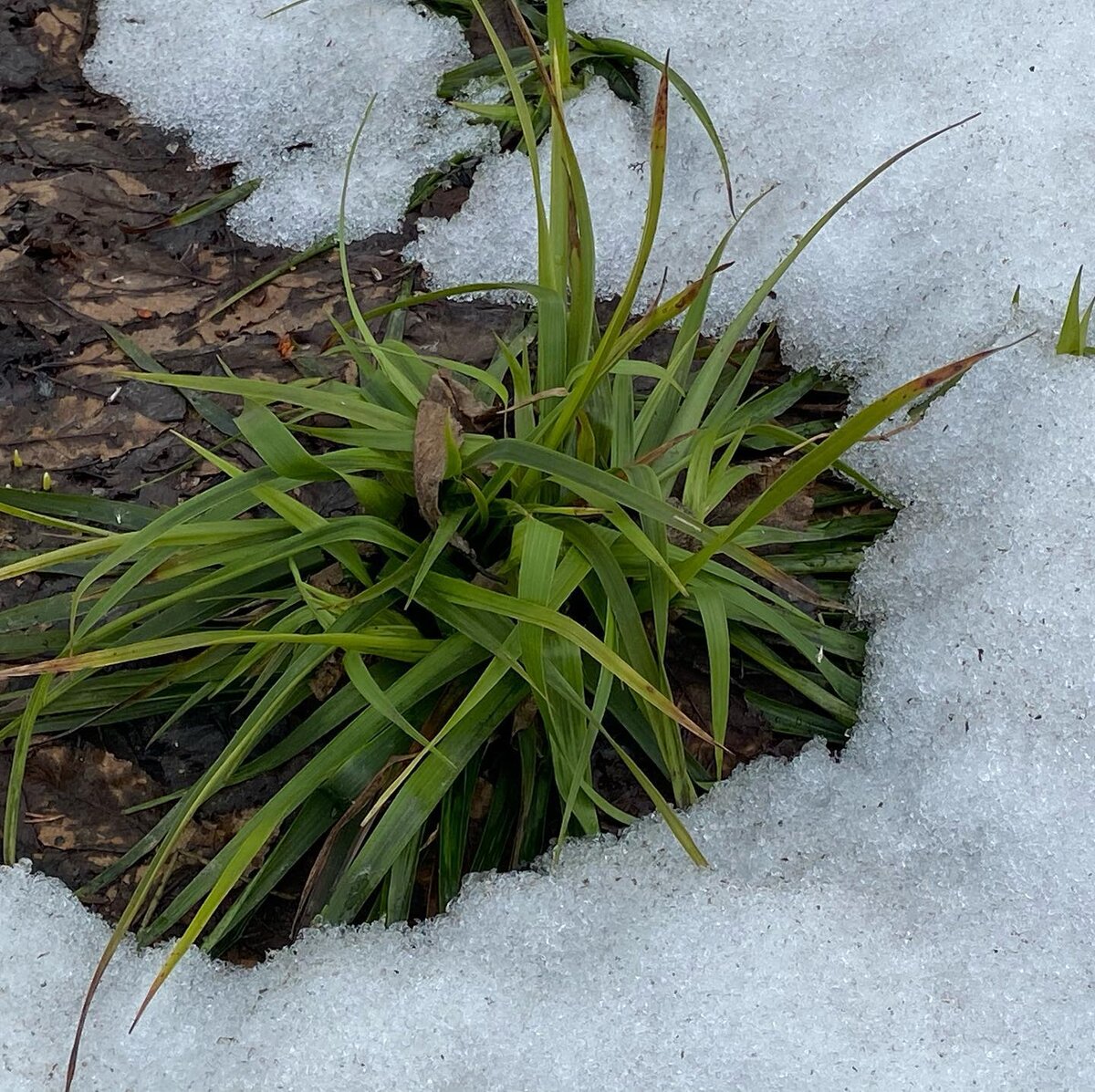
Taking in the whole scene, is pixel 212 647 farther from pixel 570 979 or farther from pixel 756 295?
pixel 756 295

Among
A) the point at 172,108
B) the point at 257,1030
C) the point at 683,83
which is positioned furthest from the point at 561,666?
the point at 172,108

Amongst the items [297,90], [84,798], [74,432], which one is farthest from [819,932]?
[297,90]

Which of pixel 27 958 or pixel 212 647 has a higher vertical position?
pixel 212 647

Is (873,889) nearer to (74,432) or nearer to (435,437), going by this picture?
(435,437)

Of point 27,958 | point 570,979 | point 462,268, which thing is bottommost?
point 27,958

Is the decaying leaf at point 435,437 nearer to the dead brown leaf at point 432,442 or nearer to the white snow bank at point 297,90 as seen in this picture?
the dead brown leaf at point 432,442

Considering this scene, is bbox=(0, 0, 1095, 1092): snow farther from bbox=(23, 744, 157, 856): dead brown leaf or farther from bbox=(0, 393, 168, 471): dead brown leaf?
bbox=(0, 393, 168, 471): dead brown leaf
